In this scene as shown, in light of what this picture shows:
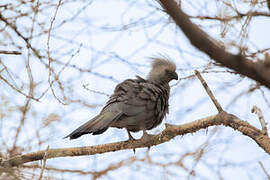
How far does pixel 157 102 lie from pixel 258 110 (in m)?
1.76

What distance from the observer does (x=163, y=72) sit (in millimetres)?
6207

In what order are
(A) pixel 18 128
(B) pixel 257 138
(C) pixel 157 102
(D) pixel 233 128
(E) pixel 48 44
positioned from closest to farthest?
1. (B) pixel 257 138
2. (D) pixel 233 128
3. (E) pixel 48 44
4. (A) pixel 18 128
5. (C) pixel 157 102

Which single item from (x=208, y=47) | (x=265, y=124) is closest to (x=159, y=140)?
(x=265, y=124)

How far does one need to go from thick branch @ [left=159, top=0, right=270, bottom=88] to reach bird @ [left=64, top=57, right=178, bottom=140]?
3077 mm

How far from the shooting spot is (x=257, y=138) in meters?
3.61

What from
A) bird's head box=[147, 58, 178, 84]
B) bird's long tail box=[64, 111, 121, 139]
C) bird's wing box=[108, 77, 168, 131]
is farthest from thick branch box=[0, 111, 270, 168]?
bird's head box=[147, 58, 178, 84]

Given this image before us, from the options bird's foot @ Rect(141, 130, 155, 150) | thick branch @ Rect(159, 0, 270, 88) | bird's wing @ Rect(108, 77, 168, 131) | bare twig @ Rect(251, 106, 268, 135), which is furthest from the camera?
bird's wing @ Rect(108, 77, 168, 131)

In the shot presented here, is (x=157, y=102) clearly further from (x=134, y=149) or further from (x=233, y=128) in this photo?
(x=233, y=128)

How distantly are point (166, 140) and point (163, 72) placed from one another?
2.05 meters

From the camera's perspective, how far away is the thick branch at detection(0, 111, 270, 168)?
3.68 m

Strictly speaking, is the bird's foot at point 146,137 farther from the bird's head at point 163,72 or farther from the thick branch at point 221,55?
the thick branch at point 221,55

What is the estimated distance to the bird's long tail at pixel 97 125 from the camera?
14.3 feet

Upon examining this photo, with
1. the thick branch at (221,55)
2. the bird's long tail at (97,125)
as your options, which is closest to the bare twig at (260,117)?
the bird's long tail at (97,125)

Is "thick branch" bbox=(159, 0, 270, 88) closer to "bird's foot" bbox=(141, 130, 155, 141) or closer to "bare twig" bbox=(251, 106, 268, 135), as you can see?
"bare twig" bbox=(251, 106, 268, 135)
